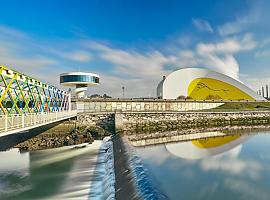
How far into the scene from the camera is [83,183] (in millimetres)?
13375

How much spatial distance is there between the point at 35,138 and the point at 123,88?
2104 inches

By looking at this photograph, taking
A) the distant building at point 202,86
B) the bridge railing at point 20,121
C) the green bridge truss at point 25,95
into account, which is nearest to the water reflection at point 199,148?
the bridge railing at point 20,121

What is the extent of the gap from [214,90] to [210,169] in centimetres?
6772

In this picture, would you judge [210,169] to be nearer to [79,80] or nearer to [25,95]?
[25,95]

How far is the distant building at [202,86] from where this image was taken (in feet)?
252

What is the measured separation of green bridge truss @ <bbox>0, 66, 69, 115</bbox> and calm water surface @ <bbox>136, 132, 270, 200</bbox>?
34.3ft

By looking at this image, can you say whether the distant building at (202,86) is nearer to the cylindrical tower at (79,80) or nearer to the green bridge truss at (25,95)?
the cylindrical tower at (79,80)

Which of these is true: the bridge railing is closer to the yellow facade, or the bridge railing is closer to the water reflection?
the water reflection

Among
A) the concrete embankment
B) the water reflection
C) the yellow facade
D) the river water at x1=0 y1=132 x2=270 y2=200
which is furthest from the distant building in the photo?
the concrete embankment

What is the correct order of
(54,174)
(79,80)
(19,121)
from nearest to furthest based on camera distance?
(19,121) < (54,174) < (79,80)

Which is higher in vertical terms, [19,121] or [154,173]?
[19,121]

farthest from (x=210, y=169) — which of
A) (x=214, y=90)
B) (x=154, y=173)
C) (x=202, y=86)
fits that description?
(x=214, y=90)

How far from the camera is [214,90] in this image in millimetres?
78188

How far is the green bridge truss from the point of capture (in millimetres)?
14686
